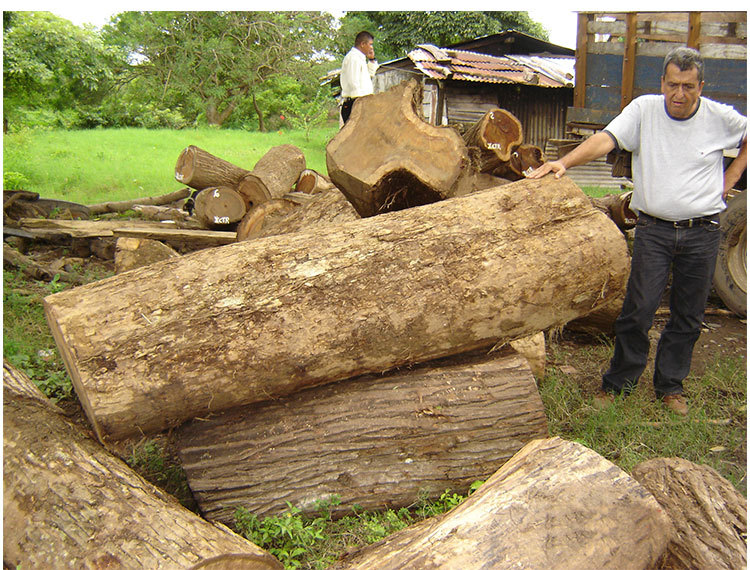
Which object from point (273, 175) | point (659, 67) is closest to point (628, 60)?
point (659, 67)

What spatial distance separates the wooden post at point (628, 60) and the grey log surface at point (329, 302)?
2.44m

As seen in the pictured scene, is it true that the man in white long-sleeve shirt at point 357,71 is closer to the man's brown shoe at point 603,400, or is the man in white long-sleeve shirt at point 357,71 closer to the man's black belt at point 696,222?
the man's black belt at point 696,222

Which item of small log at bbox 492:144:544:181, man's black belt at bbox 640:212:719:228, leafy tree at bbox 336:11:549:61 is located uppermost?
leafy tree at bbox 336:11:549:61

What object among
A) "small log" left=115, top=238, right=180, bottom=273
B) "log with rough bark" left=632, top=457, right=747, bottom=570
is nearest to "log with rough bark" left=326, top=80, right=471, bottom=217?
"small log" left=115, top=238, right=180, bottom=273

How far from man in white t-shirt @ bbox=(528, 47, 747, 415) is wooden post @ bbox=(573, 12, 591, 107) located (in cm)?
194

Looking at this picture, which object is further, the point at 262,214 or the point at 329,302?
the point at 262,214

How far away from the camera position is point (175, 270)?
2.82 meters

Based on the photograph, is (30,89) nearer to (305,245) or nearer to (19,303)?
(19,303)

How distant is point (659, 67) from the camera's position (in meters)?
5.05

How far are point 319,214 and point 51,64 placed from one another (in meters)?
3.77

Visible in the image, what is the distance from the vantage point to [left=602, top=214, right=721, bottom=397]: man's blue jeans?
11.3ft

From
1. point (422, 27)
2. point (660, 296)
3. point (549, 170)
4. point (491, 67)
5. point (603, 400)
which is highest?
point (422, 27)

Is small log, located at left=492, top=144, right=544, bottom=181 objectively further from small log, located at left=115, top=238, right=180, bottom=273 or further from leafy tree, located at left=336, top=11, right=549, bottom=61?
leafy tree, located at left=336, top=11, right=549, bottom=61

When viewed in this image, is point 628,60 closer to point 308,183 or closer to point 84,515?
point 308,183
